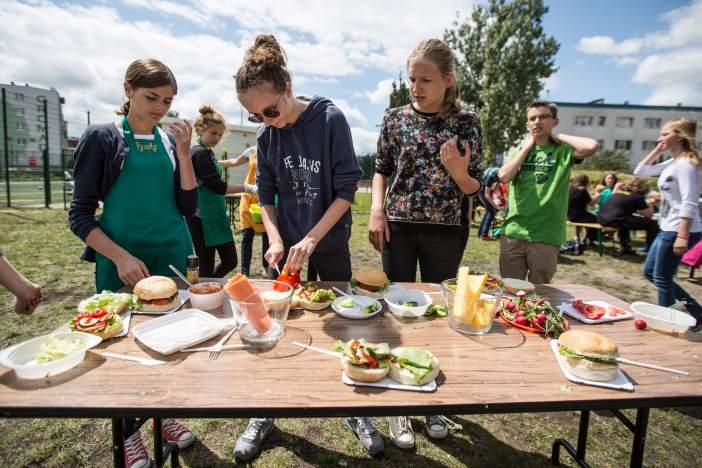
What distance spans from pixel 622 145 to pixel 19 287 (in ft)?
208

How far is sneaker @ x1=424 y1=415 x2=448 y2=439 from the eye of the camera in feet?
8.43

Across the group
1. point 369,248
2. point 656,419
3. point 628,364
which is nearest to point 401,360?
point 628,364

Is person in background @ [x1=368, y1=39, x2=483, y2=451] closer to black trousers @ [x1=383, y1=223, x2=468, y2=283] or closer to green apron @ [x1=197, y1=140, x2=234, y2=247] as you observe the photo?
black trousers @ [x1=383, y1=223, x2=468, y2=283]

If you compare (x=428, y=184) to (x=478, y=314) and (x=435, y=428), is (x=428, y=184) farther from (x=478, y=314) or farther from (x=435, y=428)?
(x=435, y=428)

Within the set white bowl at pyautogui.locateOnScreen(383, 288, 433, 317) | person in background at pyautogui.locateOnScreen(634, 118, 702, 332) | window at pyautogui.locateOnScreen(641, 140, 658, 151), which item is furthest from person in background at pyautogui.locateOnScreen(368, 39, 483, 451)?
window at pyautogui.locateOnScreen(641, 140, 658, 151)

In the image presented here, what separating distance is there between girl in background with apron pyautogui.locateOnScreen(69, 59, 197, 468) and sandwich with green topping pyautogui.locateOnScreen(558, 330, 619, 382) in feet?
→ 6.91

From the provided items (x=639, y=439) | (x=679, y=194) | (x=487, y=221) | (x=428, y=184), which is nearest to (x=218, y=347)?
(x=428, y=184)

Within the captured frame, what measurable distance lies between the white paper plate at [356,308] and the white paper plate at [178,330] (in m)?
0.58

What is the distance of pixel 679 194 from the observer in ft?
12.5

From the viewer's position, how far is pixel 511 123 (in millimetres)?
26344

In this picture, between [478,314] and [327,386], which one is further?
[478,314]

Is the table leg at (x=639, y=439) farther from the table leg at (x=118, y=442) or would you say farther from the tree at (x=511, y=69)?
the tree at (x=511, y=69)

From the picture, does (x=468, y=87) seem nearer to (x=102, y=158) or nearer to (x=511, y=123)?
(x=511, y=123)

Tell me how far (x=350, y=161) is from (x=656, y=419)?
3.21 meters
